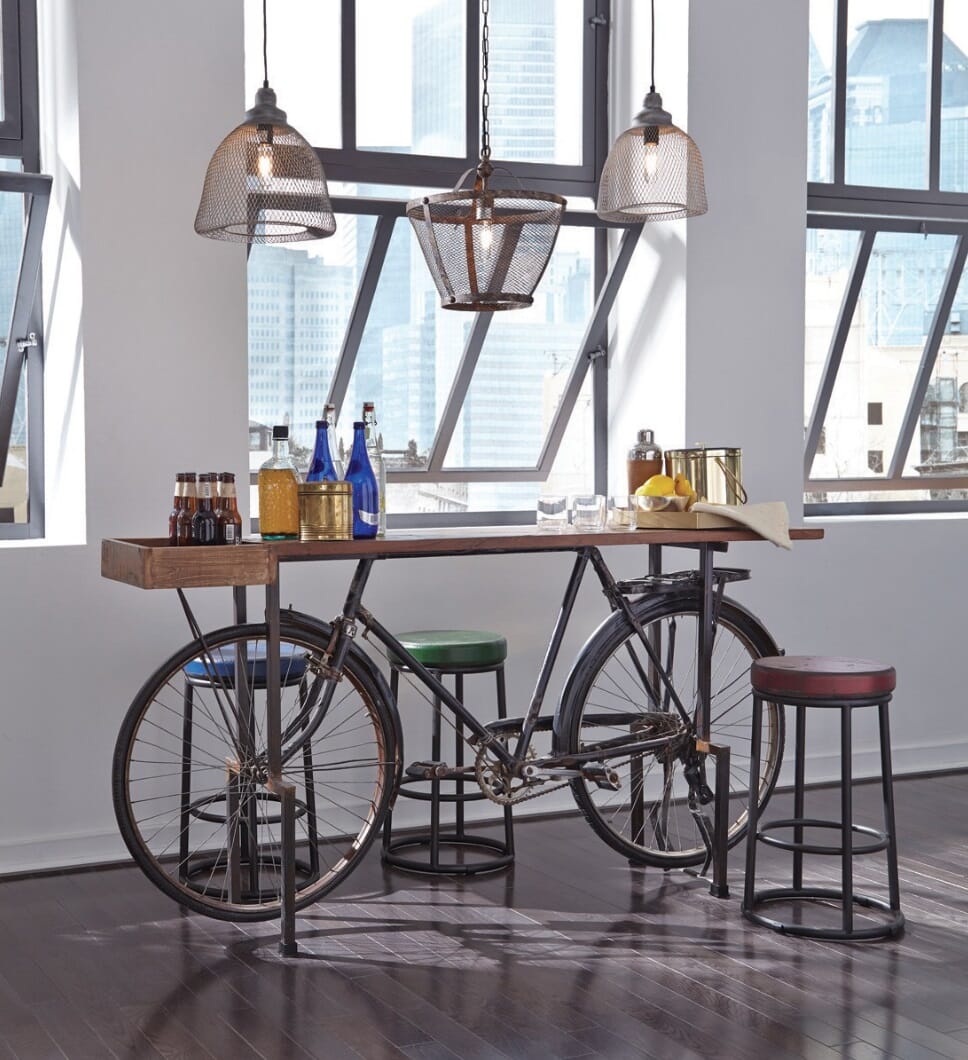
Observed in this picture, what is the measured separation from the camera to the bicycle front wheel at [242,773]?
10.9ft

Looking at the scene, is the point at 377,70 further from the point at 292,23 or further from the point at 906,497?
the point at 906,497

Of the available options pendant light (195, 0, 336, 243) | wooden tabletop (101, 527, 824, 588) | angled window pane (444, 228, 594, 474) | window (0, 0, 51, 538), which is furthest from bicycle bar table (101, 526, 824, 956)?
angled window pane (444, 228, 594, 474)

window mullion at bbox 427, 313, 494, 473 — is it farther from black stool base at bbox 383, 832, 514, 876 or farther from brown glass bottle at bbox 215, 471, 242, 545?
brown glass bottle at bbox 215, 471, 242, 545

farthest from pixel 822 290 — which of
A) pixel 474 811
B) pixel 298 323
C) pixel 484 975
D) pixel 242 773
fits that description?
pixel 484 975

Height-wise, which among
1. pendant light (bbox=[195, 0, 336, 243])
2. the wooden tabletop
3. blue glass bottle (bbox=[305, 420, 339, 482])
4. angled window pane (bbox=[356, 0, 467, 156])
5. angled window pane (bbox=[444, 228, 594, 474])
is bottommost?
the wooden tabletop

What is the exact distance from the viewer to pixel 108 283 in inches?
153

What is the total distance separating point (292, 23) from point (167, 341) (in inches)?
44.1

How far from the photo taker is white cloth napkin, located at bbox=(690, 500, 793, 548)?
3.69 metres

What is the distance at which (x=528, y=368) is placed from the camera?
4.77 meters

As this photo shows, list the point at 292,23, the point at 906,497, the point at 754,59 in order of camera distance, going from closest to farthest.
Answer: the point at 292,23, the point at 754,59, the point at 906,497

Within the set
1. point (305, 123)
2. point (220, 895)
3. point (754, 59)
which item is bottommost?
point (220, 895)

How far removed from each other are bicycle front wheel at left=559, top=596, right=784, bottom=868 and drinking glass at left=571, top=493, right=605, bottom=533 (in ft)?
0.87

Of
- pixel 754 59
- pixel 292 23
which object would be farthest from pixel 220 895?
pixel 754 59

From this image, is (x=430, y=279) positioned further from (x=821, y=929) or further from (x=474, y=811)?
(x=821, y=929)
